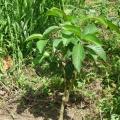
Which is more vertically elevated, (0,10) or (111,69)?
(0,10)

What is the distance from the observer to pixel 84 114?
2957mm

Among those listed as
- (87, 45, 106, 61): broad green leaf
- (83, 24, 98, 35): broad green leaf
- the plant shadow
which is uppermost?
(83, 24, 98, 35): broad green leaf

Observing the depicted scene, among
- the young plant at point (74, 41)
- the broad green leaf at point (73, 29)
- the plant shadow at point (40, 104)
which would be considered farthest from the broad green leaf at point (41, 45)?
the plant shadow at point (40, 104)

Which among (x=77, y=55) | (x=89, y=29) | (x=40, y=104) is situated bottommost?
(x=40, y=104)

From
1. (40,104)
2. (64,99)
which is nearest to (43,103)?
(40,104)

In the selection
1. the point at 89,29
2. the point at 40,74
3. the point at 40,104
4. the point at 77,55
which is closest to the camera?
the point at 77,55

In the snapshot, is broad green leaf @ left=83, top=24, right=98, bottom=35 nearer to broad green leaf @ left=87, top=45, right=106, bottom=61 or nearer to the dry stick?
broad green leaf @ left=87, top=45, right=106, bottom=61

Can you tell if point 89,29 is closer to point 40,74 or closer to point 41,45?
point 41,45

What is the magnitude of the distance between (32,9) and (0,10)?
0.95 feet

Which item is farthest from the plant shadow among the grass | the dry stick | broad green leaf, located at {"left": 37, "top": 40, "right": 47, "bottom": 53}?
broad green leaf, located at {"left": 37, "top": 40, "right": 47, "bottom": 53}

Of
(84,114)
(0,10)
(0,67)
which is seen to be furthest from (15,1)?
(84,114)

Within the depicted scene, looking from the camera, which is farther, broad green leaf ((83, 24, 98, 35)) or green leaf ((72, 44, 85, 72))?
broad green leaf ((83, 24, 98, 35))

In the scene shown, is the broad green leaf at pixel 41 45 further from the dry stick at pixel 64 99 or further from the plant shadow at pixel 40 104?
the plant shadow at pixel 40 104

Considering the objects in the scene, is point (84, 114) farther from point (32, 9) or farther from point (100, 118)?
point (32, 9)
